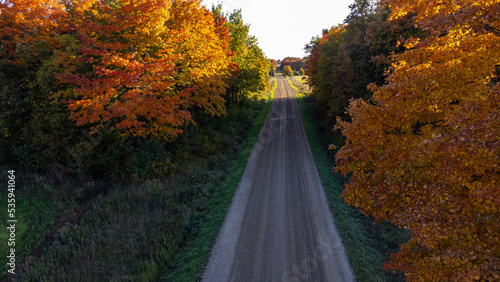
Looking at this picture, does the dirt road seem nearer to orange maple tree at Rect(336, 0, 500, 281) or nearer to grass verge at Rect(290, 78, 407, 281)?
grass verge at Rect(290, 78, 407, 281)

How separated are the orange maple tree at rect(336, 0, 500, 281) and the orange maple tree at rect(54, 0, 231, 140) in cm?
1144

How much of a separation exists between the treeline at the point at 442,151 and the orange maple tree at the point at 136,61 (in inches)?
450

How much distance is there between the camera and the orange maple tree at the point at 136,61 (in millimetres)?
12828

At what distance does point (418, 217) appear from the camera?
5.45 metres

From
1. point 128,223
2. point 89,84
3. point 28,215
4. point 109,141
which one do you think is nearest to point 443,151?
point 128,223

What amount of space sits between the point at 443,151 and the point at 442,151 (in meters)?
0.02

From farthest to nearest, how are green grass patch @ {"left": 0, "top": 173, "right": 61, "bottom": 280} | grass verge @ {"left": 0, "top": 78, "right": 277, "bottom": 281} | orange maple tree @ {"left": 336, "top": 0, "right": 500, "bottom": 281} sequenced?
green grass patch @ {"left": 0, "top": 173, "right": 61, "bottom": 280} → grass verge @ {"left": 0, "top": 78, "right": 277, "bottom": 281} → orange maple tree @ {"left": 336, "top": 0, "right": 500, "bottom": 281}

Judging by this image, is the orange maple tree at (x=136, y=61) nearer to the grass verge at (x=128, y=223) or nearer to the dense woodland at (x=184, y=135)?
the dense woodland at (x=184, y=135)

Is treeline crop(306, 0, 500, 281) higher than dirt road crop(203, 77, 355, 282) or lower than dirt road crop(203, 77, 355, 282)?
higher

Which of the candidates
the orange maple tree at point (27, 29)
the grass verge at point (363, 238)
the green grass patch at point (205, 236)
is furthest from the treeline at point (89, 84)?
the grass verge at point (363, 238)

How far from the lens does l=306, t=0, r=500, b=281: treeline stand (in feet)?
15.8

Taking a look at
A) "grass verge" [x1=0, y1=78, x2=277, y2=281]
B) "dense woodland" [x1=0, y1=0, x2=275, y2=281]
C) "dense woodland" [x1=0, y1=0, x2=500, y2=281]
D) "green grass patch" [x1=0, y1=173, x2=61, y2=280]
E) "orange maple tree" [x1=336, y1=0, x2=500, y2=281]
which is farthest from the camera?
Result: "green grass patch" [x1=0, y1=173, x2=61, y2=280]

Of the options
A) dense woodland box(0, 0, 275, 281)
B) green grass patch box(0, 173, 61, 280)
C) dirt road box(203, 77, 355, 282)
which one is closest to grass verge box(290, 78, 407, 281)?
dirt road box(203, 77, 355, 282)

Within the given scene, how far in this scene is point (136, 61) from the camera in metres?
13.5
